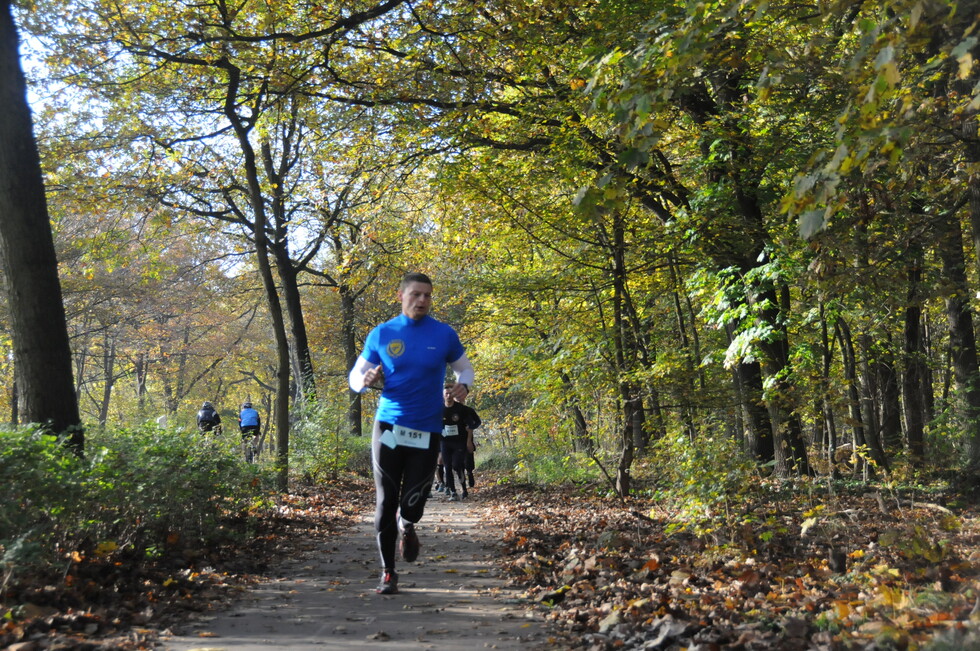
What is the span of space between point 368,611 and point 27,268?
432 centimetres

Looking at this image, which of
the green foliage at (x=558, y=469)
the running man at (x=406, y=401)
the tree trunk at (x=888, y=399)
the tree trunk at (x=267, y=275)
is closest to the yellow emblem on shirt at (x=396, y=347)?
the running man at (x=406, y=401)

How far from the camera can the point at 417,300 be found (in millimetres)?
6035

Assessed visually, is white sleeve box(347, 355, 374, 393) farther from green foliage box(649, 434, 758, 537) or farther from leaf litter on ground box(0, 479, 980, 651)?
green foliage box(649, 434, 758, 537)

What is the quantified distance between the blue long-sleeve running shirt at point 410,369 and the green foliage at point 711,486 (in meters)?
2.37

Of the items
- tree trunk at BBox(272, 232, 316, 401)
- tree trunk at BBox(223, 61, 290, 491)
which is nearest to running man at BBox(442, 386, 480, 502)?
tree trunk at BBox(223, 61, 290, 491)

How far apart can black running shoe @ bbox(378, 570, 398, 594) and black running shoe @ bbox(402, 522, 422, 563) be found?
0.90ft

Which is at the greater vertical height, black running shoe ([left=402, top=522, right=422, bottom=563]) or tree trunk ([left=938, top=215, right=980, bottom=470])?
tree trunk ([left=938, top=215, right=980, bottom=470])

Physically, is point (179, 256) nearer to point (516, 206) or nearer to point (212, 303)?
point (212, 303)

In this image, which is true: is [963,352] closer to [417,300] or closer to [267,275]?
[417,300]

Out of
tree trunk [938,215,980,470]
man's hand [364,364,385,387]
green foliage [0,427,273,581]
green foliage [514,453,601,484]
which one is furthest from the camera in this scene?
green foliage [514,453,601,484]

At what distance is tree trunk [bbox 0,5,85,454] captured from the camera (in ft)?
22.4

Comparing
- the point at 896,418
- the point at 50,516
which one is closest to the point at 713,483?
the point at 50,516

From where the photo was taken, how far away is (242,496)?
26.4 ft

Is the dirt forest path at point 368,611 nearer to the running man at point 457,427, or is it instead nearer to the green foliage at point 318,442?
the running man at point 457,427
